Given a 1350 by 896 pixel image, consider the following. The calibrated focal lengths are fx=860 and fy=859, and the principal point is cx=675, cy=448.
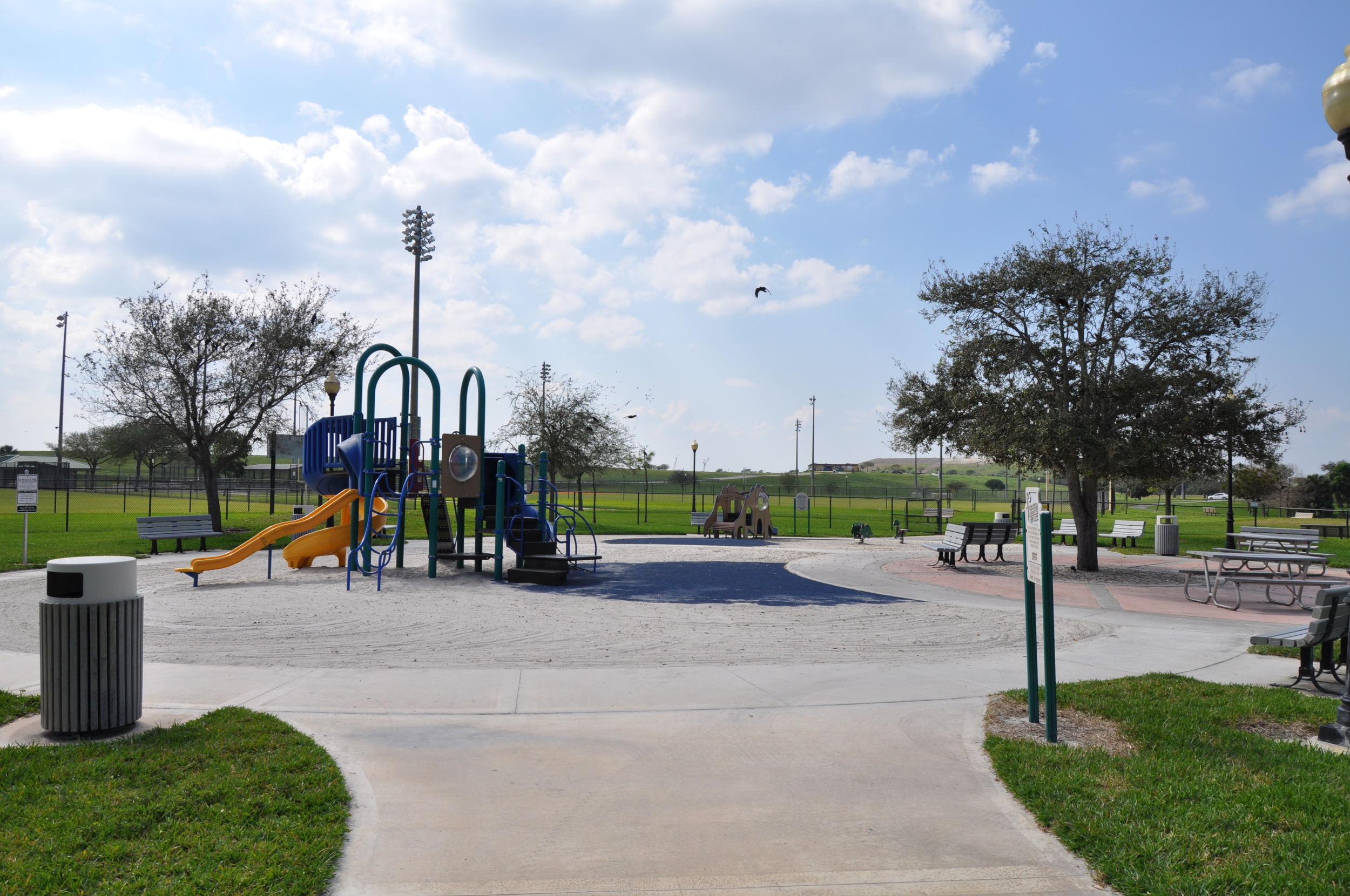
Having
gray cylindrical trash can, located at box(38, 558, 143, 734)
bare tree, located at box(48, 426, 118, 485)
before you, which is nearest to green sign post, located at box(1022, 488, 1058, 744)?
gray cylindrical trash can, located at box(38, 558, 143, 734)

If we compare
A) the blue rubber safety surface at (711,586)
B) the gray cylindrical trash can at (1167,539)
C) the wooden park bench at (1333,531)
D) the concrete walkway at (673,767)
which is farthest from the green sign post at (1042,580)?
the wooden park bench at (1333,531)

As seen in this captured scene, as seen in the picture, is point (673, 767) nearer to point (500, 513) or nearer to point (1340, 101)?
point (1340, 101)

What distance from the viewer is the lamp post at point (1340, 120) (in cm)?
560

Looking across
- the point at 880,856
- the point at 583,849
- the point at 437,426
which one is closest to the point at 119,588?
the point at 583,849

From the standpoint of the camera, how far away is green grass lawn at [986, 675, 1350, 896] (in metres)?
3.65

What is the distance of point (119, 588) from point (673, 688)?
396cm

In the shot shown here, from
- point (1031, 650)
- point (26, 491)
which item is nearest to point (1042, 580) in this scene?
point (1031, 650)

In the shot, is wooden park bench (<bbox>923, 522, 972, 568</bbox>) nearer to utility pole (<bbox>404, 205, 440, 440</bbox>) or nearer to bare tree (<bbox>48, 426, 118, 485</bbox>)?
utility pole (<bbox>404, 205, 440, 440</bbox>)

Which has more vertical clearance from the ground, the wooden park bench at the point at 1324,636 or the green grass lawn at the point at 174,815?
the wooden park bench at the point at 1324,636

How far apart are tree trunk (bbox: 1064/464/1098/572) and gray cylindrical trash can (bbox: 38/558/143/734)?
1667 centimetres

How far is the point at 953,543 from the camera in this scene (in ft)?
60.5

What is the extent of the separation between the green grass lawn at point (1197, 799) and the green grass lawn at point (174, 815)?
11.4 ft

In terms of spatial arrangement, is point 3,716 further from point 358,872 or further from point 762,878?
point 762,878

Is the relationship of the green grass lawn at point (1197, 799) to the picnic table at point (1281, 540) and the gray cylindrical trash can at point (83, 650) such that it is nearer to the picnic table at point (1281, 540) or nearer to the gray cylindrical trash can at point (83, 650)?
the gray cylindrical trash can at point (83, 650)
